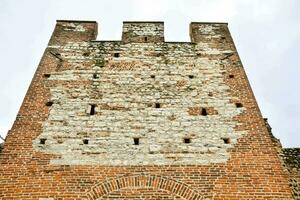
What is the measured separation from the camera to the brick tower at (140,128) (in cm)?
713

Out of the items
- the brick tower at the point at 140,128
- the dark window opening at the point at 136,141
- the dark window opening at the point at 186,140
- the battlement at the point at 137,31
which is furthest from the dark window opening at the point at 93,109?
the battlement at the point at 137,31

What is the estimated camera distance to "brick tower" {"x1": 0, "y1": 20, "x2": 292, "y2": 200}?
7129 millimetres

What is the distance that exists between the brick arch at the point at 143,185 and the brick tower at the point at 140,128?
0.06 ft

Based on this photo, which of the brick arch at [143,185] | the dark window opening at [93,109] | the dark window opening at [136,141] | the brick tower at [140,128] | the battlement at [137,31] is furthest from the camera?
the battlement at [137,31]

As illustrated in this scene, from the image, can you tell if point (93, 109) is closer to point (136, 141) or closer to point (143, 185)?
point (136, 141)

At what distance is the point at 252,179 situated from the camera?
7.25 meters

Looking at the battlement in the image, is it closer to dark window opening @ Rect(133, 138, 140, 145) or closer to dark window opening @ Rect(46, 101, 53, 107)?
dark window opening @ Rect(46, 101, 53, 107)

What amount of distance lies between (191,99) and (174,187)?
8.57 feet

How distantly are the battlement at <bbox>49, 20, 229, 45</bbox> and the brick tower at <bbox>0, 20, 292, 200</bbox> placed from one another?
0.21 feet

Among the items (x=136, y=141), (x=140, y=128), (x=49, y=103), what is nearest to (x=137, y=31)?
(x=49, y=103)

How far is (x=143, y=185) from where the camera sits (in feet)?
23.4

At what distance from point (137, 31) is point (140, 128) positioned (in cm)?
410

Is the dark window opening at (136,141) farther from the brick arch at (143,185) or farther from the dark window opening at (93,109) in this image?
the dark window opening at (93,109)

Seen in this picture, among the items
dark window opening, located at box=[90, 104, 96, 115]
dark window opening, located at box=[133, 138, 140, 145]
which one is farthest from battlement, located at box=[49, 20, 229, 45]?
dark window opening, located at box=[133, 138, 140, 145]
